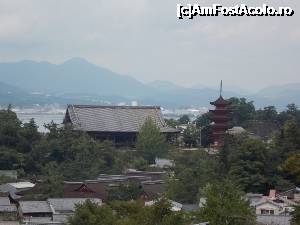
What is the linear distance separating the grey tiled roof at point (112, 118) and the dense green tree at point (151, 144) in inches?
130

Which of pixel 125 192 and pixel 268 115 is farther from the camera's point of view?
pixel 268 115

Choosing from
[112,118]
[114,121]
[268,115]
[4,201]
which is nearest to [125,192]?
[4,201]

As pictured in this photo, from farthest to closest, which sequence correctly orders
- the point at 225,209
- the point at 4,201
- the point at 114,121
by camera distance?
the point at 114,121 < the point at 4,201 < the point at 225,209

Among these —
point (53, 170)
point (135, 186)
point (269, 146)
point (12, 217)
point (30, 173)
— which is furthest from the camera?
point (30, 173)

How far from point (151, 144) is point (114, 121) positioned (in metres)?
5.15

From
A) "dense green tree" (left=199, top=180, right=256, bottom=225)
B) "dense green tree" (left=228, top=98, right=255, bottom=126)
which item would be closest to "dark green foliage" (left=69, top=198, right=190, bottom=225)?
"dense green tree" (left=199, top=180, right=256, bottom=225)

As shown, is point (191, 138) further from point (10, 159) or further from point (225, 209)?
point (225, 209)

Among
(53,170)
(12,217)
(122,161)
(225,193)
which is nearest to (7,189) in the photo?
(53,170)

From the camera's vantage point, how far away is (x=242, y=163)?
25266 millimetres

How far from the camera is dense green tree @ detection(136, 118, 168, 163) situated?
35.1 meters

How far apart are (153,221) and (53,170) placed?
1391 cm

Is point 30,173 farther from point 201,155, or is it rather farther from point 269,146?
point 269,146

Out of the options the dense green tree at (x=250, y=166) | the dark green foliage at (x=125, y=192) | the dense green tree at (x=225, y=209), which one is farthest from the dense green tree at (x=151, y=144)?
the dense green tree at (x=225, y=209)

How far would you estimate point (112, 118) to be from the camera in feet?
132
